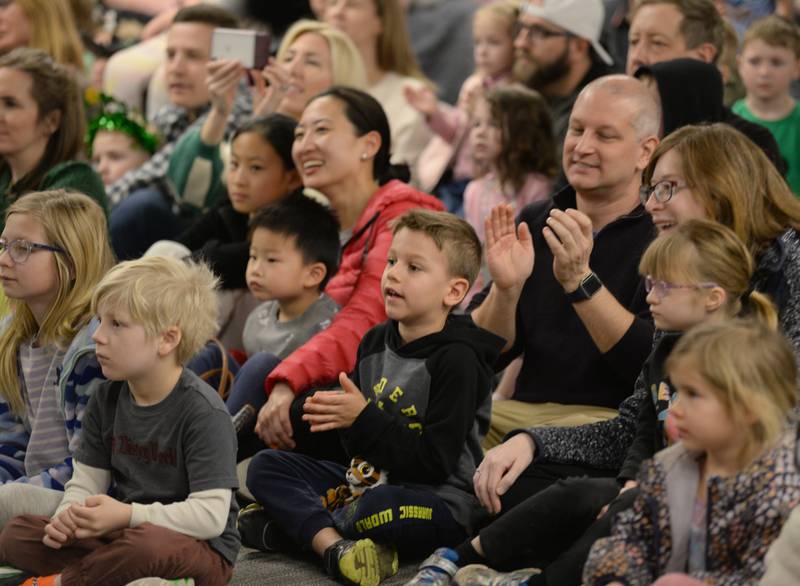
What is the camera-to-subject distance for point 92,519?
294 centimetres

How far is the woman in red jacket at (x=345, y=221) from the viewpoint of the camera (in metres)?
3.65

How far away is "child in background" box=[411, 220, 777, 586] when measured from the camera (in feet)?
9.32

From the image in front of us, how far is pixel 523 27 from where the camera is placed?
5.32m

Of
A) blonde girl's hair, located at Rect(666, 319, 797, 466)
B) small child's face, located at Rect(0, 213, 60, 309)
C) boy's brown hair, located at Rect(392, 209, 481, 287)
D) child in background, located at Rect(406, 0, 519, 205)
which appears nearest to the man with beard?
child in background, located at Rect(406, 0, 519, 205)

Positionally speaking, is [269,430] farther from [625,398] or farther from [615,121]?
[615,121]

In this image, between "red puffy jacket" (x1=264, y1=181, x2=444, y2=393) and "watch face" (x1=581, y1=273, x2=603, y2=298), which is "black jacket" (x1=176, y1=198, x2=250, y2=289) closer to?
"red puffy jacket" (x1=264, y1=181, x2=444, y2=393)

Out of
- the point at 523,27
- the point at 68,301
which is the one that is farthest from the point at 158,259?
the point at 523,27

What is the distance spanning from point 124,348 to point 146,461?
0.26 metres

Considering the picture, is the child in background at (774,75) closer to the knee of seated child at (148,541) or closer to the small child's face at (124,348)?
the small child's face at (124,348)

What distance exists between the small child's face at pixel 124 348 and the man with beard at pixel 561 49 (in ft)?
8.24

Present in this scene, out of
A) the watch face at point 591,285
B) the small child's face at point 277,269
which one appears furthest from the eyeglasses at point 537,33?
the watch face at point 591,285

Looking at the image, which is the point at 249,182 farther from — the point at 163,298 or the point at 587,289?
the point at 587,289

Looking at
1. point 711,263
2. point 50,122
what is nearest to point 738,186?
point 711,263

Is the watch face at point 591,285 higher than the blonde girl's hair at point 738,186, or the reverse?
the blonde girl's hair at point 738,186
